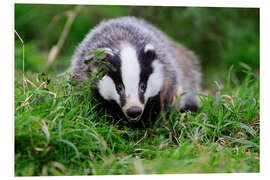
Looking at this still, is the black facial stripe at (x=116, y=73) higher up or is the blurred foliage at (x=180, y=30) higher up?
the blurred foliage at (x=180, y=30)

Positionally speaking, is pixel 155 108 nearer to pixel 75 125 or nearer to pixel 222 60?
pixel 75 125

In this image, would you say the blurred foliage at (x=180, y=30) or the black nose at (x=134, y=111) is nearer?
the black nose at (x=134, y=111)

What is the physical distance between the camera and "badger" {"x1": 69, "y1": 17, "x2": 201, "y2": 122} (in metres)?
3.02

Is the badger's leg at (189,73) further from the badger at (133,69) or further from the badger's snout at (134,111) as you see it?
the badger's snout at (134,111)

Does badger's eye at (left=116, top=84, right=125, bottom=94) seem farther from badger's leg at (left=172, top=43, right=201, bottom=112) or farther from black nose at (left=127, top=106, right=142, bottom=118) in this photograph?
badger's leg at (left=172, top=43, right=201, bottom=112)

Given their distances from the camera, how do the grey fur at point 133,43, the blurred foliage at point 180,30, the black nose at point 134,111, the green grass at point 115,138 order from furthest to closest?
1. the blurred foliage at point 180,30
2. the grey fur at point 133,43
3. the black nose at point 134,111
4. the green grass at point 115,138

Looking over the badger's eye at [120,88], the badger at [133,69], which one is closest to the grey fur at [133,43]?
the badger at [133,69]

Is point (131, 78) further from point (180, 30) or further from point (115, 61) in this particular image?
point (180, 30)

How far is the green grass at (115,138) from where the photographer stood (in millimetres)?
2467

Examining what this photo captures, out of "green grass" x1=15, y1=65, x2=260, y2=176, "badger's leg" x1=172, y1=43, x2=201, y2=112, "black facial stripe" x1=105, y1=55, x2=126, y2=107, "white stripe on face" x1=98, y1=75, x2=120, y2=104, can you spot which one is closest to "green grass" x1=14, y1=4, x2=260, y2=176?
"green grass" x1=15, y1=65, x2=260, y2=176

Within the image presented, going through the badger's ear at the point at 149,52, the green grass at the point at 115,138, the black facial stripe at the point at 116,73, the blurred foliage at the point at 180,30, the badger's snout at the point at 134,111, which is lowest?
the green grass at the point at 115,138

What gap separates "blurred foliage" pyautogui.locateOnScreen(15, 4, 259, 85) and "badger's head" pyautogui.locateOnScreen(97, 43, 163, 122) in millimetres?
1428

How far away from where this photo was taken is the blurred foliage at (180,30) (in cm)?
485

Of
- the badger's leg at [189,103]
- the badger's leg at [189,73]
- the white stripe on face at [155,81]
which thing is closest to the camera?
the white stripe on face at [155,81]
